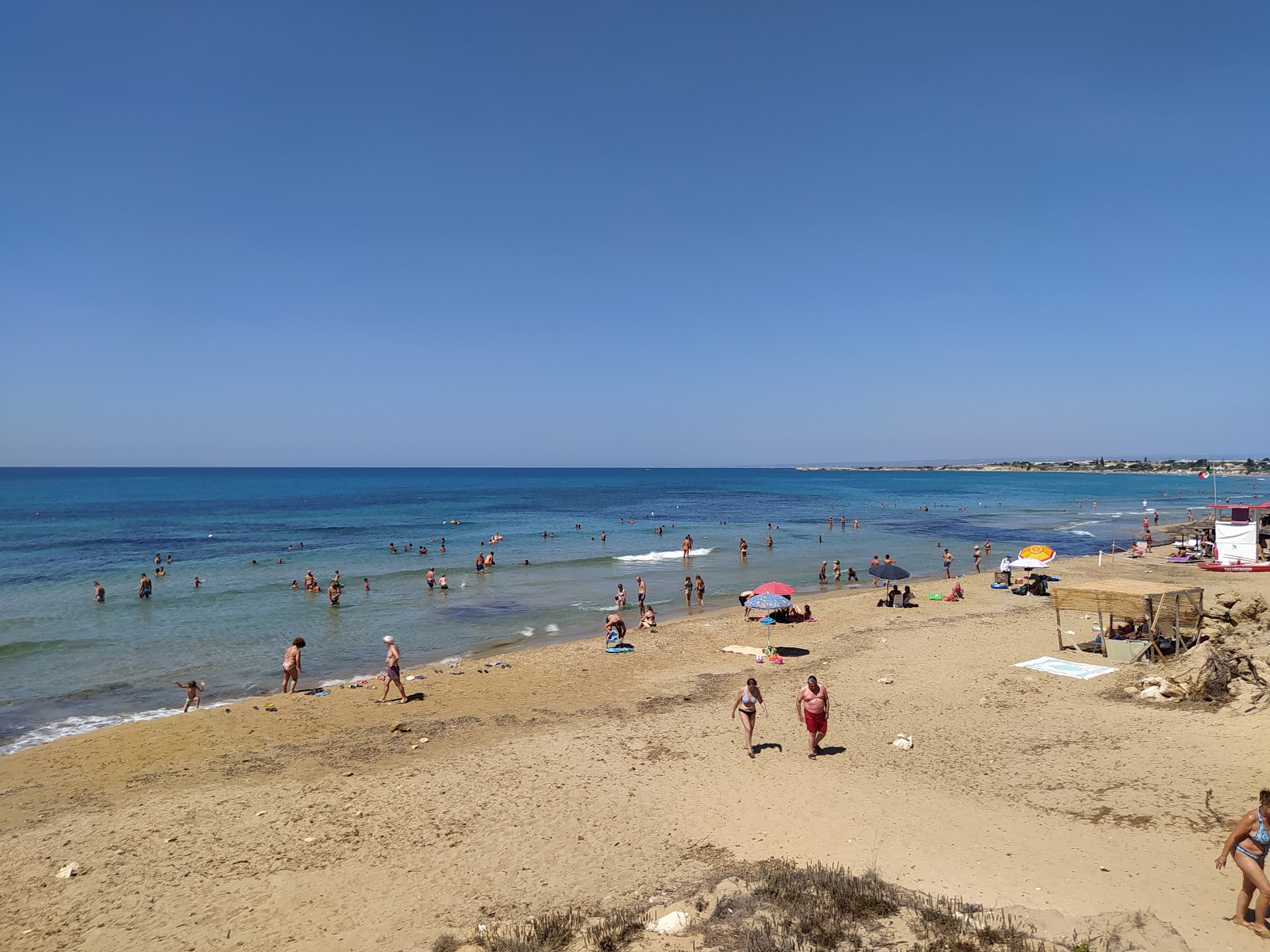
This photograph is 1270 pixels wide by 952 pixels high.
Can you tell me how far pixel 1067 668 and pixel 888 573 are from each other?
345 inches

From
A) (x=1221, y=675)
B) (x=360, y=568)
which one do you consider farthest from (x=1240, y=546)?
(x=360, y=568)

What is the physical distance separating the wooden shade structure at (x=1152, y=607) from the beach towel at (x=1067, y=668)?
955 millimetres

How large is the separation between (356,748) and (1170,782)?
41.2ft

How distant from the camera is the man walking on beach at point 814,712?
36.5 ft

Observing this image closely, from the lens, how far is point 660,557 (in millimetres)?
43812

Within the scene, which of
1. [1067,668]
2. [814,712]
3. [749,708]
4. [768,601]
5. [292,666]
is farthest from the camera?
[768,601]

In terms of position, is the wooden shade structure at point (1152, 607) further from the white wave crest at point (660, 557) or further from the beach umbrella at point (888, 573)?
the white wave crest at point (660, 557)

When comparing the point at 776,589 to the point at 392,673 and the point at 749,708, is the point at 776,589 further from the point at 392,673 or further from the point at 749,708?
the point at 392,673

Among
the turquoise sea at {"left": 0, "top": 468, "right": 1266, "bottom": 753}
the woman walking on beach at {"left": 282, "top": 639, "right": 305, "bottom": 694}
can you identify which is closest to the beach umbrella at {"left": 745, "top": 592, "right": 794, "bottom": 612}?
the turquoise sea at {"left": 0, "top": 468, "right": 1266, "bottom": 753}

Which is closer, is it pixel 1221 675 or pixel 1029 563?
pixel 1221 675

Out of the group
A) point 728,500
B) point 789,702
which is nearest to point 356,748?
point 789,702

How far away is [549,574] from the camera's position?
37.5 m

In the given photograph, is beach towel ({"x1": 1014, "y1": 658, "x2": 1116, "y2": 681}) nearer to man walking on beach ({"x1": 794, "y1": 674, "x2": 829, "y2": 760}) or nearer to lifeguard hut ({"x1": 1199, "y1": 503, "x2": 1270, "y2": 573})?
man walking on beach ({"x1": 794, "y1": 674, "x2": 829, "y2": 760})

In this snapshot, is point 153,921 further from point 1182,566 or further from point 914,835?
point 1182,566
